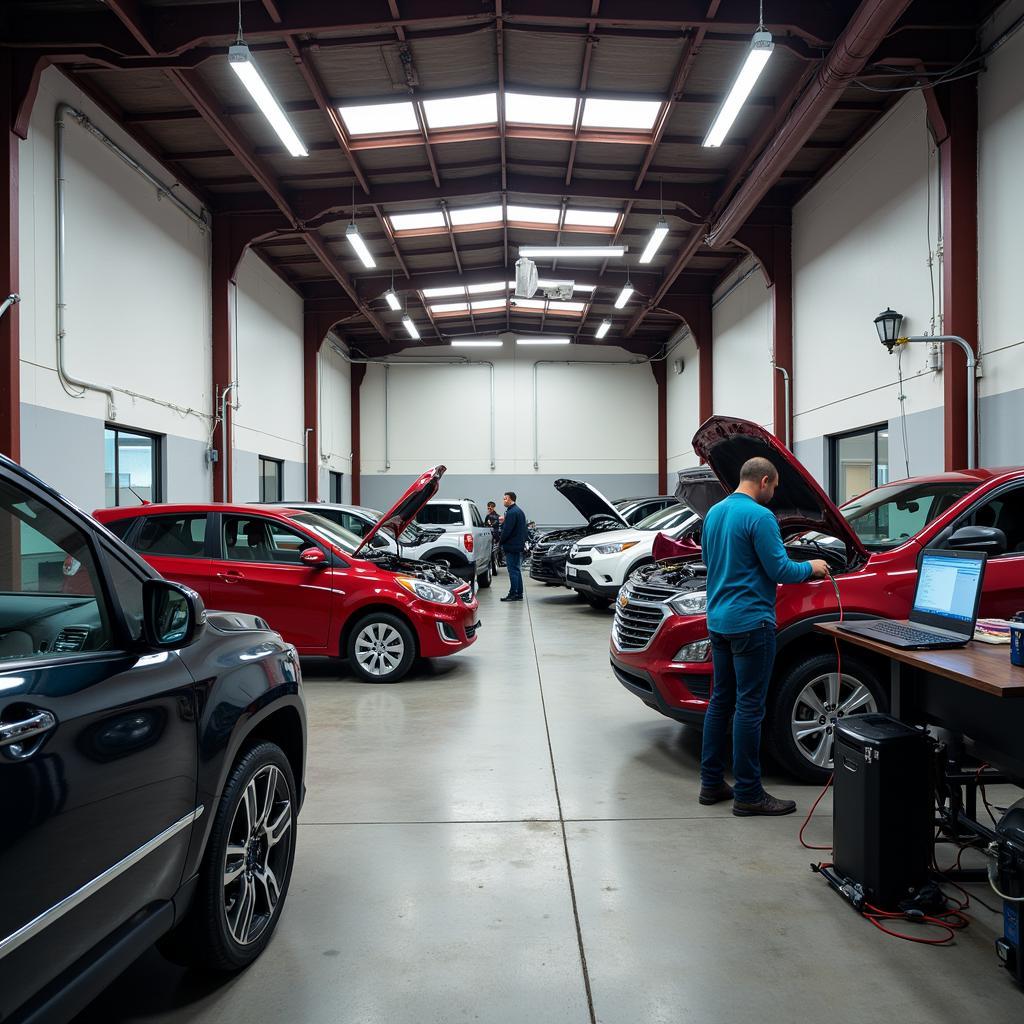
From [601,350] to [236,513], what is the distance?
18548 mm

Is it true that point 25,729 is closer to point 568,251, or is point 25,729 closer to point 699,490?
point 699,490

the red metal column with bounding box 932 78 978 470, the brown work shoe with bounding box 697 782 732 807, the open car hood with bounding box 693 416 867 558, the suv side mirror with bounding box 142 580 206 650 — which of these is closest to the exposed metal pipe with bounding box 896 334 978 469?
the red metal column with bounding box 932 78 978 470

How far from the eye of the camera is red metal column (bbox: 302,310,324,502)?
18641 mm

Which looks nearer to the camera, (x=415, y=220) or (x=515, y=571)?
(x=515, y=571)

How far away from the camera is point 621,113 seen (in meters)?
10.7

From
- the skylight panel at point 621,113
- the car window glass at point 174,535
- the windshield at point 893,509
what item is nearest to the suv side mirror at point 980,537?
the windshield at point 893,509

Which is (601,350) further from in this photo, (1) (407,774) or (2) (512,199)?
(1) (407,774)

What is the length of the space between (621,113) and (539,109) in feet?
3.61

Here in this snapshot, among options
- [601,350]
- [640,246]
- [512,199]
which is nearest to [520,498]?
[601,350]

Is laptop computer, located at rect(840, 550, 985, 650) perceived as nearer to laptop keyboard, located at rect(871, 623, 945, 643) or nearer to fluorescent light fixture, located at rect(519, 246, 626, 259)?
laptop keyboard, located at rect(871, 623, 945, 643)

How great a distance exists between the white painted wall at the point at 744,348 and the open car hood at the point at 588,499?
4890 mm

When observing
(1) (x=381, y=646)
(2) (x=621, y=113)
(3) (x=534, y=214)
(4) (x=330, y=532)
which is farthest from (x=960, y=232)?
(3) (x=534, y=214)

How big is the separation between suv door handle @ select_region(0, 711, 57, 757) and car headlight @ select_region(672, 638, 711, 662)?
340cm

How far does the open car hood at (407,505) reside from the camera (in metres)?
7.07
